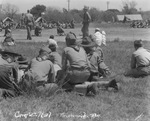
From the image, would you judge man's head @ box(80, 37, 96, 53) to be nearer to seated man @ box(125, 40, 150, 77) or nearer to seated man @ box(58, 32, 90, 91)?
seated man @ box(125, 40, 150, 77)

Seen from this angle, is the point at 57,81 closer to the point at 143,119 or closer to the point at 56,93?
the point at 56,93

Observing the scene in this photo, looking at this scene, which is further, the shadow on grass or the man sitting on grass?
the man sitting on grass

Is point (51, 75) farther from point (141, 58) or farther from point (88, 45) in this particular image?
point (141, 58)

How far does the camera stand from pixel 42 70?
6047mm

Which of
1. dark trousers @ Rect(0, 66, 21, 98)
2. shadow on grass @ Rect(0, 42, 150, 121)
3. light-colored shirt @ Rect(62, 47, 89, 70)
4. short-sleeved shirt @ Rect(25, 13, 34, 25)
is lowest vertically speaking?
shadow on grass @ Rect(0, 42, 150, 121)

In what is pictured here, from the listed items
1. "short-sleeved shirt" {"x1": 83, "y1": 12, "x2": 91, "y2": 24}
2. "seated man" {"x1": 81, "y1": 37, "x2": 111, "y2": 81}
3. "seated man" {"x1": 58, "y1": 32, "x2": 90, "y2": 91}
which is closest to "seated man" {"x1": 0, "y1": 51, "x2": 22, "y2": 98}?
"seated man" {"x1": 58, "y1": 32, "x2": 90, "y2": 91}

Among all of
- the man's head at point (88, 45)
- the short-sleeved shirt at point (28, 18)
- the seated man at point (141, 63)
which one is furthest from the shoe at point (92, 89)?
the short-sleeved shirt at point (28, 18)

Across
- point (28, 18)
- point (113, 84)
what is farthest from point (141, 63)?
point (28, 18)

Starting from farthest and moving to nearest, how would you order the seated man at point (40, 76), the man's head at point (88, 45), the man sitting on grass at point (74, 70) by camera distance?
the man's head at point (88, 45) < the man sitting on grass at point (74, 70) < the seated man at point (40, 76)

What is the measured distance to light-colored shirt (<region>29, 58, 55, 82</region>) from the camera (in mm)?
5984

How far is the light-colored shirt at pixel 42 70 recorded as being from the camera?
5.98 m

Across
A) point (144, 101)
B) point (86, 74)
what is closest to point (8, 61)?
point (86, 74)

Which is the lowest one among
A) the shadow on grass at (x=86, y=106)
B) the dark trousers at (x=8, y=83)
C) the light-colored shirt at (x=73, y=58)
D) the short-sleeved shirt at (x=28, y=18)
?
the shadow on grass at (x=86, y=106)

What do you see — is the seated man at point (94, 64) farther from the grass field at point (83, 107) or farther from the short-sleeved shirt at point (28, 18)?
the short-sleeved shirt at point (28, 18)
